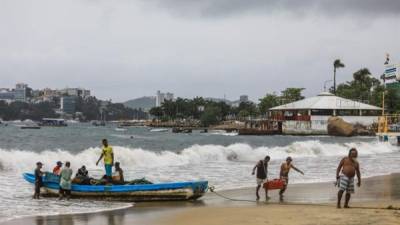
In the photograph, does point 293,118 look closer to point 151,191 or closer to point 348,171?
point 151,191

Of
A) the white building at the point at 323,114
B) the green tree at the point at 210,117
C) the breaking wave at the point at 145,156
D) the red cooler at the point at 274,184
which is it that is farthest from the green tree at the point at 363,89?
the red cooler at the point at 274,184

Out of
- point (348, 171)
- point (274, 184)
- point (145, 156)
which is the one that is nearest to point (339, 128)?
point (145, 156)

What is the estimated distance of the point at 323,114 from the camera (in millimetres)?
116250

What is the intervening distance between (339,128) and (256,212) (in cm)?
9371

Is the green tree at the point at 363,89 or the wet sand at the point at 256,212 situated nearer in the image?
the wet sand at the point at 256,212

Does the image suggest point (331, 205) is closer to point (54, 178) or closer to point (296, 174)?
point (54, 178)

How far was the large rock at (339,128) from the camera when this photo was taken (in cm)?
10569

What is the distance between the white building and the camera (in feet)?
373

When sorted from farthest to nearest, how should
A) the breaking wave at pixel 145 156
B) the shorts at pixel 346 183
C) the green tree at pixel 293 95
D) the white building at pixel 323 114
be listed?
the green tree at pixel 293 95, the white building at pixel 323 114, the breaking wave at pixel 145 156, the shorts at pixel 346 183

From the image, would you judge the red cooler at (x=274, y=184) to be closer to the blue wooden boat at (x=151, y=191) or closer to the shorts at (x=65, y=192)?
the blue wooden boat at (x=151, y=191)

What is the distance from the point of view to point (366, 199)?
1856 centimetres

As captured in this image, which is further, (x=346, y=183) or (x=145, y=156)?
(x=145, y=156)

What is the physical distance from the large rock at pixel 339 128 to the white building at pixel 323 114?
12.2ft

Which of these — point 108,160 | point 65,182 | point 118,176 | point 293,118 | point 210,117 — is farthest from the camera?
point 210,117
